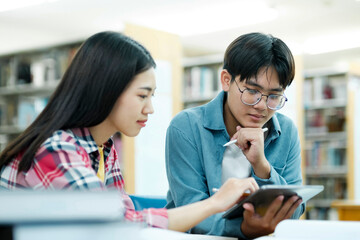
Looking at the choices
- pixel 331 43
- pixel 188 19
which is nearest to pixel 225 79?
pixel 188 19

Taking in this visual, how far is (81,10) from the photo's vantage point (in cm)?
566

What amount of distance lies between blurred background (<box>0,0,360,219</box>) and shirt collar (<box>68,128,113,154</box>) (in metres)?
3.32

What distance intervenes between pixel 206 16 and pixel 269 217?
16.0 feet

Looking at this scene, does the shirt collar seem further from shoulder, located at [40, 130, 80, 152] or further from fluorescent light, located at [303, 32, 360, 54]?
fluorescent light, located at [303, 32, 360, 54]

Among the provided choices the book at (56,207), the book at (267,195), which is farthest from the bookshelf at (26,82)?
the book at (56,207)

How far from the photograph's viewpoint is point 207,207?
1.09 metres

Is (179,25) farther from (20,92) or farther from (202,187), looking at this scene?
(202,187)

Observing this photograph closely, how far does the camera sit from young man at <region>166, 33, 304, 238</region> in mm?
1485

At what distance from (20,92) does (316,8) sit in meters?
3.42

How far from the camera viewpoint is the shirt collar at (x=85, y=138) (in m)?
1.15

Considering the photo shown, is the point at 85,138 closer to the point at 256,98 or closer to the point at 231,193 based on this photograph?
the point at 231,193

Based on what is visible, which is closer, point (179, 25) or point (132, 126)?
point (132, 126)

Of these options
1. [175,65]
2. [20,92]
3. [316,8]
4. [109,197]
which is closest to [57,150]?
[109,197]

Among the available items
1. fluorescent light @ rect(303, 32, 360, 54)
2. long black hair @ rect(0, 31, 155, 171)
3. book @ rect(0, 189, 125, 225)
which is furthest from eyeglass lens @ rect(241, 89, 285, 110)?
fluorescent light @ rect(303, 32, 360, 54)
